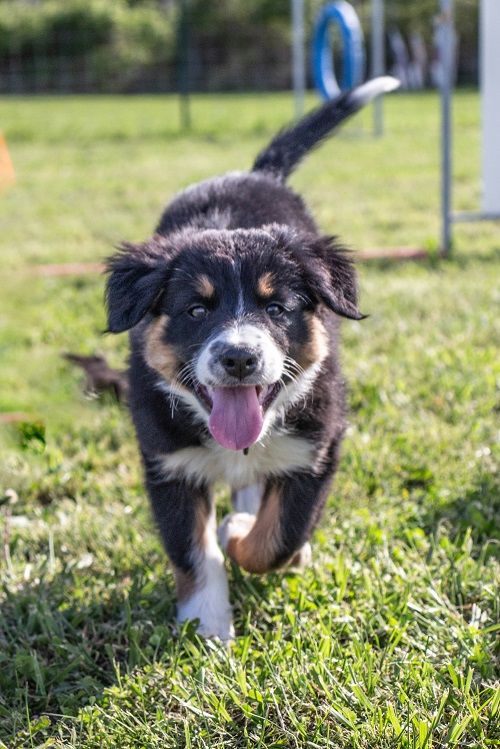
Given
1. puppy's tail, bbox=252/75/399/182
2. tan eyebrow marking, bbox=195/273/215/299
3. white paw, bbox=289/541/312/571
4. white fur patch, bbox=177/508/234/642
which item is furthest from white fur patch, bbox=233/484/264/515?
puppy's tail, bbox=252/75/399/182

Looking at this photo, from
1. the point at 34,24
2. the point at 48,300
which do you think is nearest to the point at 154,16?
the point at 34,24

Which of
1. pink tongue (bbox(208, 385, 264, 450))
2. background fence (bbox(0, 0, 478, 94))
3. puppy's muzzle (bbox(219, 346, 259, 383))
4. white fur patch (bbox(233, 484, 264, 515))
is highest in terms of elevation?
puppy's muzzle (bbox(219, 346, 259, 383))

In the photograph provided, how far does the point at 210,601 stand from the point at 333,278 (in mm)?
934

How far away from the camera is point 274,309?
2.61 meters

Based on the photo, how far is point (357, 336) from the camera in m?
4.79

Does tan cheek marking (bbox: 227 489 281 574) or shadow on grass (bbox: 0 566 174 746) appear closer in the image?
shadow on grass (bbox: 0 566 174 746)

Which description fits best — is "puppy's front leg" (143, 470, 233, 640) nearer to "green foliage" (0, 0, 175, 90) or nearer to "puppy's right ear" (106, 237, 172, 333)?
"puppy's right ear" (106, 237, 172, 333)

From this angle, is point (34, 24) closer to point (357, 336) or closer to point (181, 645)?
point (357, 336)

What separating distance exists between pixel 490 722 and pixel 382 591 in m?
0.61

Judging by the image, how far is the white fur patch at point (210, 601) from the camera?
2568 mm

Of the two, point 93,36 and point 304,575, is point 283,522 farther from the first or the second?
point 93,36

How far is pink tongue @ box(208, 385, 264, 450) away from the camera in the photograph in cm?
245

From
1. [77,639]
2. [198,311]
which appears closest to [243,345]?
[198,311]

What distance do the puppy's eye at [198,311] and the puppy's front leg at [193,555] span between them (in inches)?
18.0
